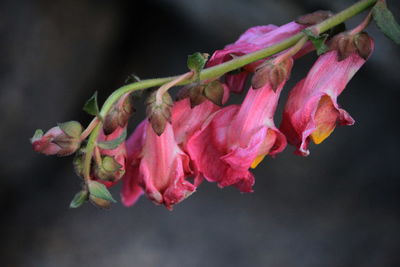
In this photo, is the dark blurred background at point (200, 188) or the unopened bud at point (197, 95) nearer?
the unopened bud at point (197, 95)

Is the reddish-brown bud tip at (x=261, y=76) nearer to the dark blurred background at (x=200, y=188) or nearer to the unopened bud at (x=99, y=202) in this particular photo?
the unopened bud at (x=99, y=202)

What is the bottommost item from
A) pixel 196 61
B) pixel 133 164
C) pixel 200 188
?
pixel 200 188

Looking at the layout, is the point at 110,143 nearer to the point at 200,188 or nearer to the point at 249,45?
the point at 249,45

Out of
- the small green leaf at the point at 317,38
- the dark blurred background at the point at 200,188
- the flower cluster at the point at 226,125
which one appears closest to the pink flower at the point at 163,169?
the flower cluster at the point at 226,125

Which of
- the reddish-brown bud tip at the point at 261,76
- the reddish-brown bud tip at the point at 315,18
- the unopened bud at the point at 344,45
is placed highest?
the reddish-brown bud tip at the point at 315,18

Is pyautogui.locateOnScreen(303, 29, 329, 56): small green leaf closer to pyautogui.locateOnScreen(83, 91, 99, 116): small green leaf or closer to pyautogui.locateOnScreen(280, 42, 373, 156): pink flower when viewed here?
pyautogui.locateOnScreen(280, 42, 373, 156): pink flower

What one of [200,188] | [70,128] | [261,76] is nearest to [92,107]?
[70,128]

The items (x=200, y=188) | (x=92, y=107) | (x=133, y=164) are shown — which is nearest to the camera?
(x=92, y=107)
